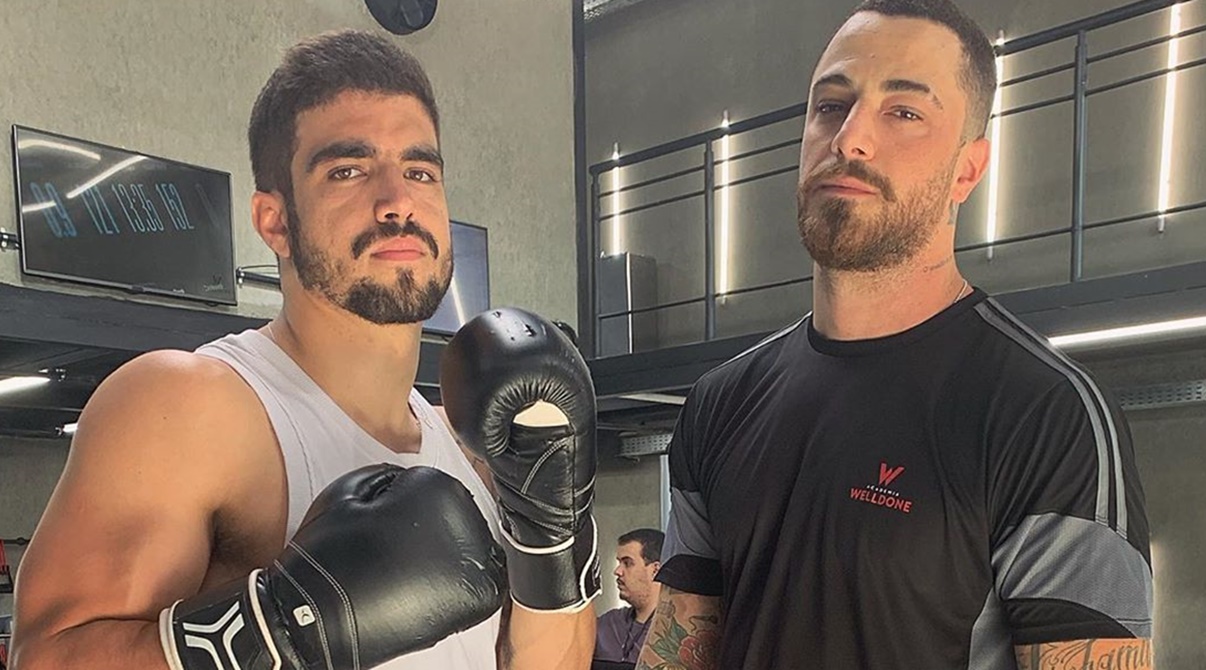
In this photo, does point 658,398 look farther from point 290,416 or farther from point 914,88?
point 290,416

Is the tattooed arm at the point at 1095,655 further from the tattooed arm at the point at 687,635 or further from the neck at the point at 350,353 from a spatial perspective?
the neck at the point at 350,353

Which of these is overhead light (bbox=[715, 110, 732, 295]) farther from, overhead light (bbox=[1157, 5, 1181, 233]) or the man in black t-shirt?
the man in black t-shirt

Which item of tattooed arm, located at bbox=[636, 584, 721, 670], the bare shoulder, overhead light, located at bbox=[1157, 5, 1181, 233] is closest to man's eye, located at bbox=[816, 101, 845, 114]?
tattooed arm, located at bbox=[636, 584, 721, 670]

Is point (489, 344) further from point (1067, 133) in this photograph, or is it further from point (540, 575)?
point (1067, 133)

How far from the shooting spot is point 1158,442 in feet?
17.9

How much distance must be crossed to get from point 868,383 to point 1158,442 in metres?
4.81

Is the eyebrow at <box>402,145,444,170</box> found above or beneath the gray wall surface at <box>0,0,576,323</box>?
beneath

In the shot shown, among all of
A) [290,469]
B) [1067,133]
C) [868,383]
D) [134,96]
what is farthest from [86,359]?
[1067,133]

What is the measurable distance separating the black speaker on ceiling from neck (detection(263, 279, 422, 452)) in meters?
4.22

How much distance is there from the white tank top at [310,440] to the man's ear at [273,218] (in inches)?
5.3

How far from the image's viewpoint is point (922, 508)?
1358 mm

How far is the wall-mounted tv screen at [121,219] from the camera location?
3.88m

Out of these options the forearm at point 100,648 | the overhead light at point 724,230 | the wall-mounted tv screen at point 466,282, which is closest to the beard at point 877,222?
the forearm at point 100,648

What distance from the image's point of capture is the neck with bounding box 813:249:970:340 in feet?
4.91
